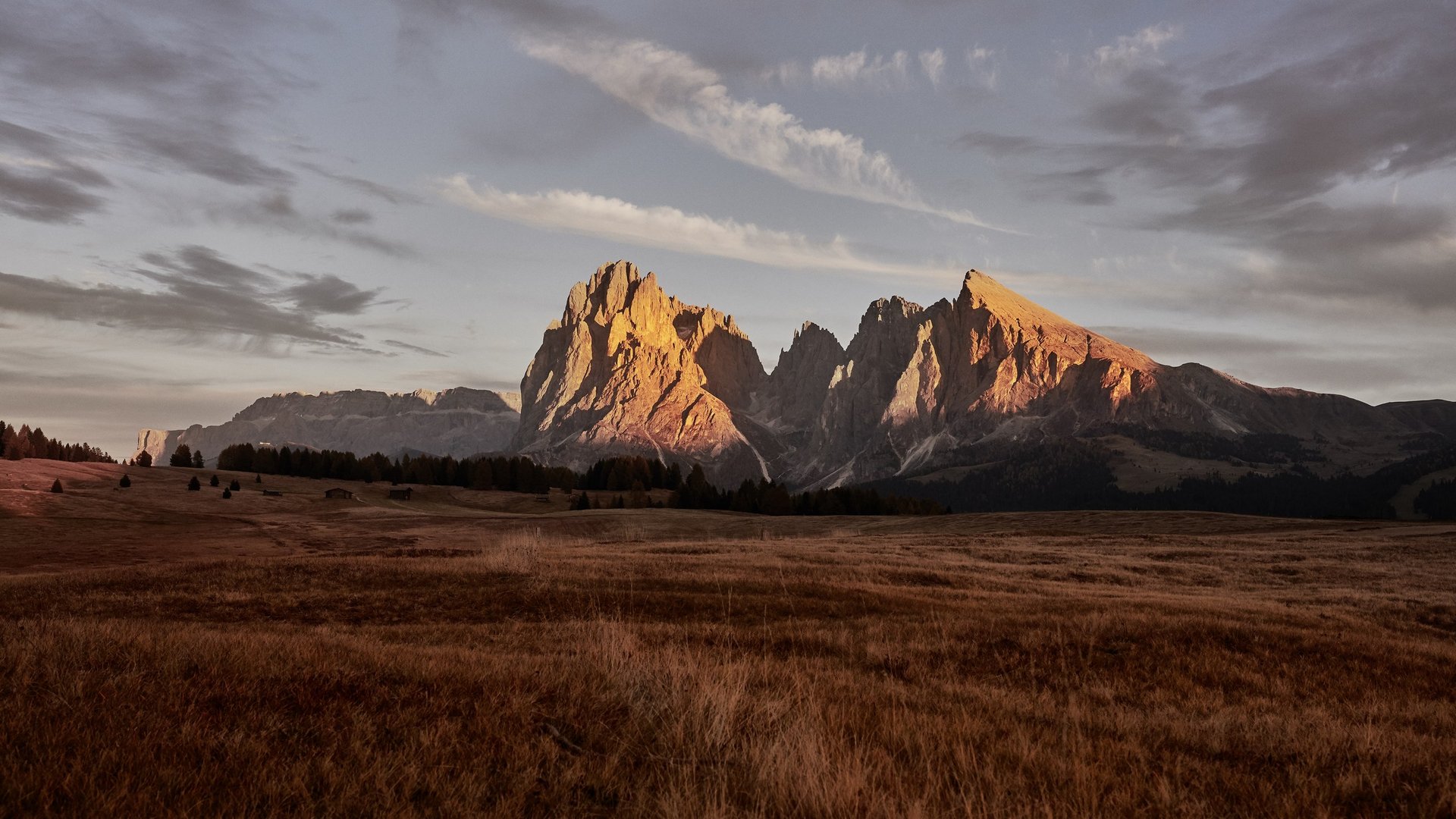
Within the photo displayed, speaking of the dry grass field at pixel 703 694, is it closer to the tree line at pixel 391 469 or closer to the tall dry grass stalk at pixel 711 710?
the tall dry grass stalk at pixel 711 710

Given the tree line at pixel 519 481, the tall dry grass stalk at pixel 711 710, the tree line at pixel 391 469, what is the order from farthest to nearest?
the tree line at pixel 391 469 → the tree line at pixel 519 481 → the tall dry grass stalk at pixel 711 710

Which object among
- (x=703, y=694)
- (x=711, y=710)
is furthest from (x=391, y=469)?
(x=711, y=710)

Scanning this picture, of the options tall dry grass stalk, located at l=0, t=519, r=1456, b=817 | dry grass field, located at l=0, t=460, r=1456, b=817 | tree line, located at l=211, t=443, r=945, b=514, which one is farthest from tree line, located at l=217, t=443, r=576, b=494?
tall dry grass stalk, located at l=0, t=519, r=1456, b=817

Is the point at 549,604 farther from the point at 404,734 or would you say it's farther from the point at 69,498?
the point at 69,498

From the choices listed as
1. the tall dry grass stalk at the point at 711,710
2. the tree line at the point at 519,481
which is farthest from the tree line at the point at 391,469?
the tall dry grass stalk at the point at 711,710

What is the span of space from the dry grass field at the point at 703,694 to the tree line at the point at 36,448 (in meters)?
107

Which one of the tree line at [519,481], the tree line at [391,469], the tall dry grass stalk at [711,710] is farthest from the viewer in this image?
the tree line at [391,469]

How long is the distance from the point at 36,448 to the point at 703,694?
15087cm

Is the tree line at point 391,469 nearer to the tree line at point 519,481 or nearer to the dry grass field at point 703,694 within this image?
the tree line at point 519,481

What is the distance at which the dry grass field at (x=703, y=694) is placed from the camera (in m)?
6.25

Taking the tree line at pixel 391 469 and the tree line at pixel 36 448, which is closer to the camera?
the tree line at pixel 36 448

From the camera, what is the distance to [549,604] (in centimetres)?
2150

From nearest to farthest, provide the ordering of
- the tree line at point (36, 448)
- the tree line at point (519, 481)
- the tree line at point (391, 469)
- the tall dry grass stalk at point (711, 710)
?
the tall dry grass stalk at point (711, 710) < the tree line at point (36, 448) < the tree line at point (519, 481) < the tree line at point (391, 469)

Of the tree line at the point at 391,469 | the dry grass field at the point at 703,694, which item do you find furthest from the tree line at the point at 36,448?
the dry grass field at the point at 703,694
